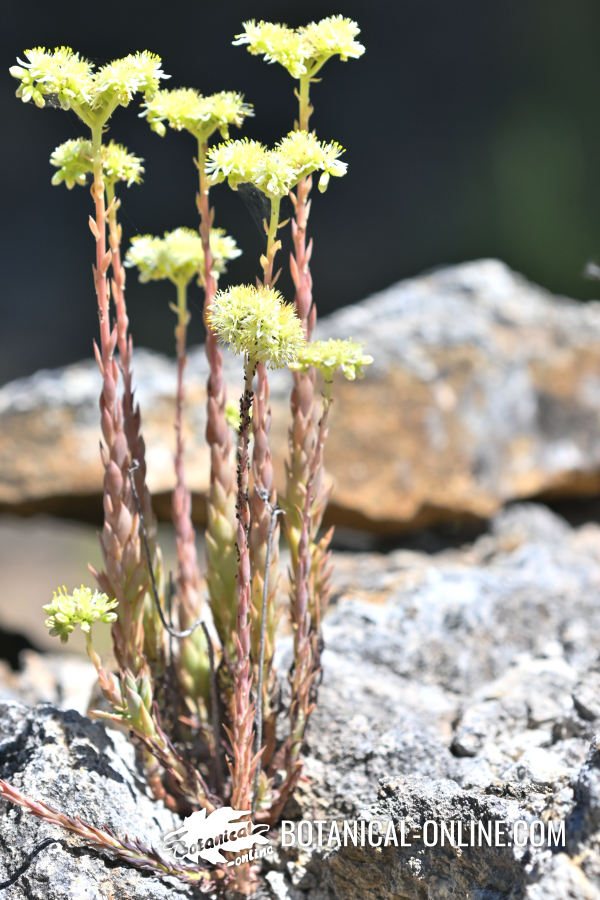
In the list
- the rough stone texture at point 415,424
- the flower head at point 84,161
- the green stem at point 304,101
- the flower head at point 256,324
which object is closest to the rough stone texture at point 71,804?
the flower head at point 256,324

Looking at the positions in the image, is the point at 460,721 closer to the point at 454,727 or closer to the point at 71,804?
the point at 454,727

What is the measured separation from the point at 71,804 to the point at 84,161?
0.80m

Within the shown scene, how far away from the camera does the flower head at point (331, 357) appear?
33.1 inches

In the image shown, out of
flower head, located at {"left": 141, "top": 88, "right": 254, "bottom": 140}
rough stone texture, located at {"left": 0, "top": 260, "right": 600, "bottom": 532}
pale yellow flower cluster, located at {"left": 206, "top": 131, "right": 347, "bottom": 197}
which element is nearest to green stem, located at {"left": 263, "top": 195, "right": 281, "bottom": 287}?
pale yellow flower cluster, located at {"left": 206, "top": 131, "right": 347, "bottom": 197}

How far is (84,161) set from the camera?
3.07 feet

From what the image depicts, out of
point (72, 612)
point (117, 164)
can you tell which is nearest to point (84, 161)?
point (117, 164)

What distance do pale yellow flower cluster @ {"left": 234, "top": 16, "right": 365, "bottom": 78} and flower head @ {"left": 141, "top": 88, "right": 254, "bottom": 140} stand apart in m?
0.07

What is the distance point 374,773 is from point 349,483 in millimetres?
1000

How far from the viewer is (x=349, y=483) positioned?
195cm

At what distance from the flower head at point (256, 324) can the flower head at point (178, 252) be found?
0.85 feet

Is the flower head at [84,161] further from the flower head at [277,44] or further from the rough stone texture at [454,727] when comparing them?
the rough stone texture at [454,727]

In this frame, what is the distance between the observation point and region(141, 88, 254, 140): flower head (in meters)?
0.89

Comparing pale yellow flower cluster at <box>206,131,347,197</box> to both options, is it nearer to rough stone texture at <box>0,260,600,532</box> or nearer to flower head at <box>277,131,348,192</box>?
flower head at <box>277,131,348,192</box>

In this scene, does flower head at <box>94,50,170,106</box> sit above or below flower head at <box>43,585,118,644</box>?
above
